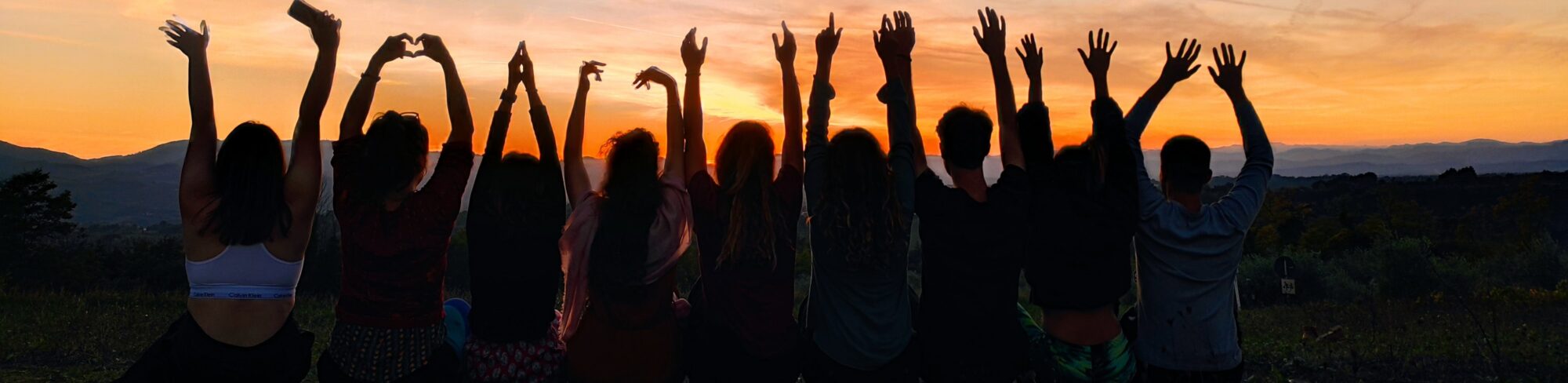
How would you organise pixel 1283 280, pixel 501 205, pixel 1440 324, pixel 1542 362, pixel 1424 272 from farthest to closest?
pixel 1424 272 → pixel 1283 280 → pixel 1440 324 → pixel 1542 362 → pixel 501 205

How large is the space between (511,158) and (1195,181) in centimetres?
323

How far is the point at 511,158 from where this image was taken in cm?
445

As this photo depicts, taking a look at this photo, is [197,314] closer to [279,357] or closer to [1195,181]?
[279,357]

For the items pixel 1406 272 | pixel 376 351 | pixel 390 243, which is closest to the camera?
pixel 390 243

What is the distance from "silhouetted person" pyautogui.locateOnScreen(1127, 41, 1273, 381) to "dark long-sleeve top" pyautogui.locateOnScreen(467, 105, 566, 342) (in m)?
2.76

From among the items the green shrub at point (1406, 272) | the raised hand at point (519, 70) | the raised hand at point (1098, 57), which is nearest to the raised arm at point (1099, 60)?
the raised hand at point (1098, 57)

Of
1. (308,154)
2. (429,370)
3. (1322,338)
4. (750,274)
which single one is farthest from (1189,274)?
(1322,338)

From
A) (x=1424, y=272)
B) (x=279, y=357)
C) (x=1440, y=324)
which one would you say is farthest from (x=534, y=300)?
(x=1424, y=272)

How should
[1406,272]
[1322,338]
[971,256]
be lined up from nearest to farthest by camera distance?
1. [971,256]
2. [1322,338]
3. [1406,272]

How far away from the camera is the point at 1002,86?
4.79 m

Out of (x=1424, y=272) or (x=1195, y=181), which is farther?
(x=1424, y=272)

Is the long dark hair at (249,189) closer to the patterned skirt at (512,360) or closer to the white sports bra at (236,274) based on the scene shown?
the white sports bra at (236,274)

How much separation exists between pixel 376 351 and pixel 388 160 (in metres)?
0.85

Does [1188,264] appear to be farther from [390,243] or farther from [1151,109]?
[390,243]
